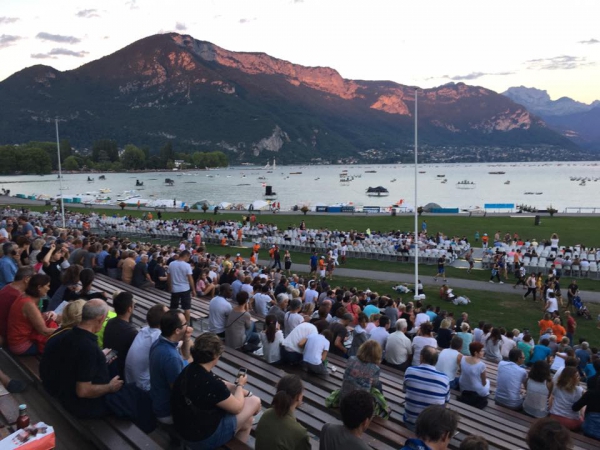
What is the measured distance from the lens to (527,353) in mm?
9281

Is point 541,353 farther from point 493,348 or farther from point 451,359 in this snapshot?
point 451,359

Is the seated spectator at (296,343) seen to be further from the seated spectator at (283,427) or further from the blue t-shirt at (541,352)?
the blue t-shirt at (541,352)

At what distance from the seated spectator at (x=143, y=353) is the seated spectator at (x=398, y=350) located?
→ 4556 mm

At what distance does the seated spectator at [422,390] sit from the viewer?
513 centimetres

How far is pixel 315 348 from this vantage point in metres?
6.56

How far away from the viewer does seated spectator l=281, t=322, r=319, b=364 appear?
22.4ft

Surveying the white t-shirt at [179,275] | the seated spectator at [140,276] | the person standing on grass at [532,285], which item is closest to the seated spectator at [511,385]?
the white t-shirt at [179,275]

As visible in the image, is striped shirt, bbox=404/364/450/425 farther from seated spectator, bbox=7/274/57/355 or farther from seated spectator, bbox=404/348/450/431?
seated spectator, bbox=7/274/57/355

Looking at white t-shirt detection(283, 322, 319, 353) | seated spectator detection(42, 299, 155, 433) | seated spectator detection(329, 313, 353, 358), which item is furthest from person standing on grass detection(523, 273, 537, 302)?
seated spectator detection(42, 299, 155, 433)

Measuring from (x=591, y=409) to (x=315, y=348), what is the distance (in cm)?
367

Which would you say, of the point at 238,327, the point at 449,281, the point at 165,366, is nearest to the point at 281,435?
the point at 165,366

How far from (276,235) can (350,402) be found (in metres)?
26.6

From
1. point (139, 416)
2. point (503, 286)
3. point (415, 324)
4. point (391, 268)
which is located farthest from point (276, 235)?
point (139, 416)

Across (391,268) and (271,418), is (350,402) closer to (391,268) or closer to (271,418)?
(271,418)
